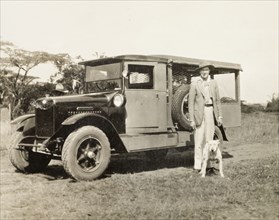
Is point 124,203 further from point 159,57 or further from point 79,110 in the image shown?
point 159,57

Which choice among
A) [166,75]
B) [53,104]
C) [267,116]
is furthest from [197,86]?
[267,116]

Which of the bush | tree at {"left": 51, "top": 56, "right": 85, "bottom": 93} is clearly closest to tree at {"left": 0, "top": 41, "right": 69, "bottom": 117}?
tree at {"left": 51, "top": 56, "right": 85, "bottom": 93}

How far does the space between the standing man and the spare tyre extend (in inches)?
35.7

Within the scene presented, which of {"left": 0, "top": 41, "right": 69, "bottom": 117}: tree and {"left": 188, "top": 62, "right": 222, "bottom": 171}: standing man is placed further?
{"left": 0, "top": 41, "right": 69, "bottom": 117}: tree

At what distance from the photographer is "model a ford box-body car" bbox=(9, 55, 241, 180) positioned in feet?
21.9

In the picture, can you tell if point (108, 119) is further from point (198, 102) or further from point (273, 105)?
point (273, 105)

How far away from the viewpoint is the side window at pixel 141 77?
7.78m

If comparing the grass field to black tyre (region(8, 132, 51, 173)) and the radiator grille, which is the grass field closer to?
black tyre (region(8, 132, 51, 173))

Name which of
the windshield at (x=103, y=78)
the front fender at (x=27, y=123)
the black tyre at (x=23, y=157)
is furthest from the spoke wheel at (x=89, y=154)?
the front fender at (x=27, y=123)

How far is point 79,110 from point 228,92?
4.22 metres

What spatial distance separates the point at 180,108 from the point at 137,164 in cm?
170

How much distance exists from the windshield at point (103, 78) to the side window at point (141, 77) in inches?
12.3

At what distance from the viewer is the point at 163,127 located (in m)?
7.90

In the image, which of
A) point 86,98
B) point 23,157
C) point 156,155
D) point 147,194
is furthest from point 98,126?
point 156,155
